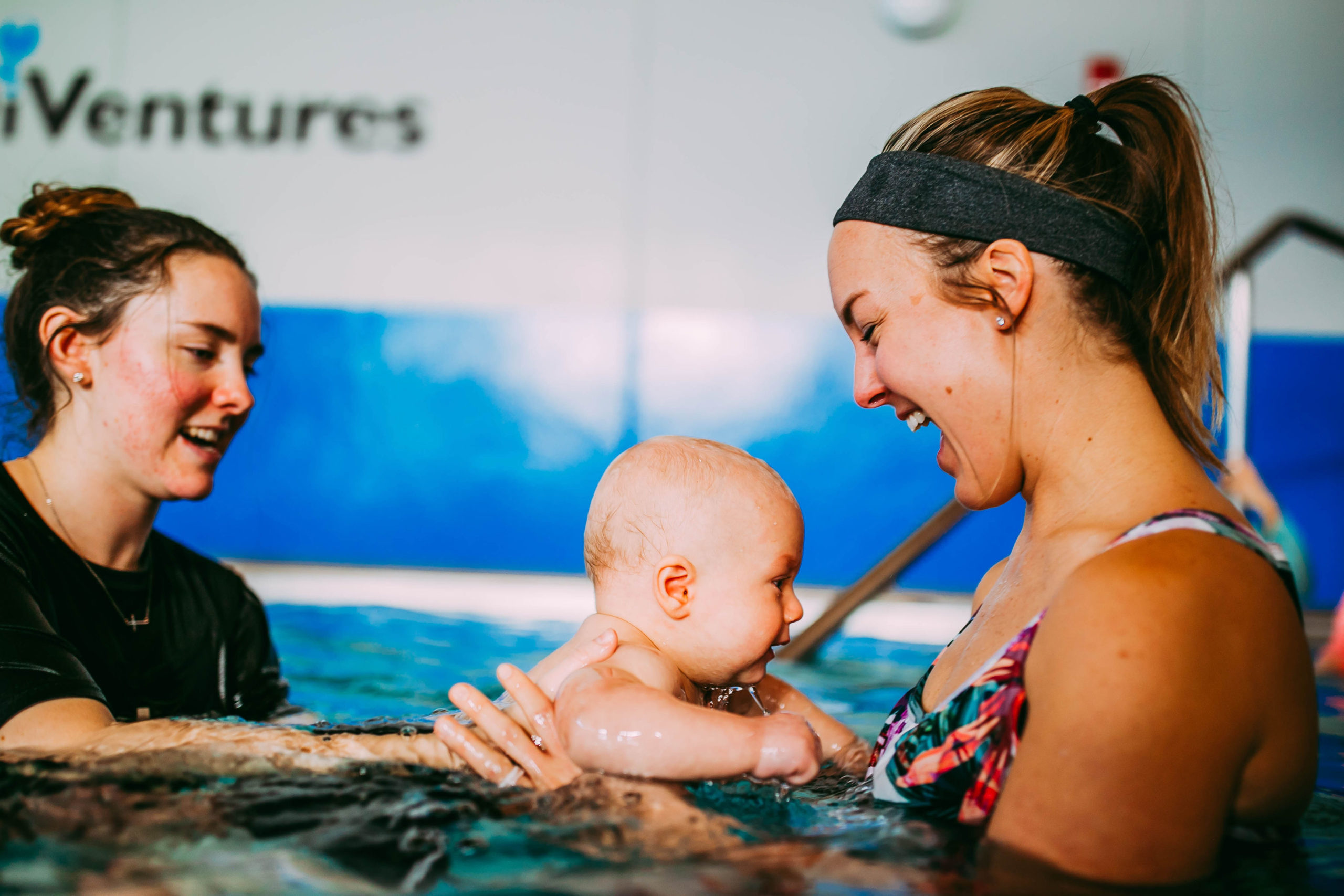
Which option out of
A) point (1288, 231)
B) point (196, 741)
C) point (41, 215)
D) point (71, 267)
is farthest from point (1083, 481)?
point (1288, 231)

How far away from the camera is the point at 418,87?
6016 millimetres

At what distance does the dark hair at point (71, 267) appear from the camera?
213 centimetres

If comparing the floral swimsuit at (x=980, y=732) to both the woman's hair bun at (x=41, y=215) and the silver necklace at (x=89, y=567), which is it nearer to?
the silver necklace at (x=89, y=567)

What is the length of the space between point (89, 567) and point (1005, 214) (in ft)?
6.62

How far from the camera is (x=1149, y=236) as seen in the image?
142 centimetres

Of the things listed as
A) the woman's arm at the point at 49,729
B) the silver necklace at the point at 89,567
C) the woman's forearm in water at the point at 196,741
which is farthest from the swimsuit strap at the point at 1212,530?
the silver necklace at the point at 89,567

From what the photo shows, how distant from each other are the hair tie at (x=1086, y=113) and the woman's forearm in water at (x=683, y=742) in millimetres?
1033

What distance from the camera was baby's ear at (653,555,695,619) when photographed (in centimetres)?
174

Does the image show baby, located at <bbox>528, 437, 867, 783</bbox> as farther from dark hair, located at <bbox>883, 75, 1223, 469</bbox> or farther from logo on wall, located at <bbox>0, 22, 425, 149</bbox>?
logo on wall, located at <bbox>0, 22, 425, 149</bbox>

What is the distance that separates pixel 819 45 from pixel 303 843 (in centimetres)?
563

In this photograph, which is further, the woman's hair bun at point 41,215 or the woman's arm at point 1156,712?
the woman's hair bun at point 41,215

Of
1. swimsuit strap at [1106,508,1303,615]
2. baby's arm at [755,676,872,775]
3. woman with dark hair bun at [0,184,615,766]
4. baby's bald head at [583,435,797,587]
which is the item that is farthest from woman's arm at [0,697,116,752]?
swimsuit strap at [1106,508,1303,615]

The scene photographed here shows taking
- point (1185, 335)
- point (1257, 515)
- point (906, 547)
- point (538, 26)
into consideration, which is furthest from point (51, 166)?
point (1257, 515)

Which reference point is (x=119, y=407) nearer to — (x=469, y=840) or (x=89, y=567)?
(x=89, y=567)
